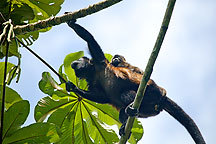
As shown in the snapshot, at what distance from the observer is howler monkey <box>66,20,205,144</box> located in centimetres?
579

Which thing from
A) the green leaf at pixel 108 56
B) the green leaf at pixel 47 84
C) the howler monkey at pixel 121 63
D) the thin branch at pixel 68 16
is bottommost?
the green leaf at pixel 47 84

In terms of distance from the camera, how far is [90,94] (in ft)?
19.1

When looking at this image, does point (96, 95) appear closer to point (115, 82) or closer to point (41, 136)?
point (115, 82)

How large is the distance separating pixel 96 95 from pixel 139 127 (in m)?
0.92

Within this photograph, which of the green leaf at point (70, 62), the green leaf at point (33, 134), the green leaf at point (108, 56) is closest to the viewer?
the green leaf at point (33, 134)

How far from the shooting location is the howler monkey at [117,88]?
19.0 feet

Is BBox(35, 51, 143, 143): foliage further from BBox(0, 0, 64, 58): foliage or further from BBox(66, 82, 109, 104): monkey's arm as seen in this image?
BBox(0, 0, 64, 58): foliage

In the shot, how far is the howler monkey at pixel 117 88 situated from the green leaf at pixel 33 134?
146 centimetres

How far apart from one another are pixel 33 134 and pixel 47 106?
1.61m

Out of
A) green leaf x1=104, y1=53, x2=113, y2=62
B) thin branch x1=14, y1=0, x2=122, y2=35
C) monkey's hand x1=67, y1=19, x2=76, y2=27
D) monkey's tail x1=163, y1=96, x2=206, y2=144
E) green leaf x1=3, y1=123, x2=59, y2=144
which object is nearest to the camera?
green leaf x1=3, y1=123, x2=59, y2=144

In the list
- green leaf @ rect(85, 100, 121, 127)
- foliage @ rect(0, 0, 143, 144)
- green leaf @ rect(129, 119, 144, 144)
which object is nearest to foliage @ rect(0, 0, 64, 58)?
foliage @ rect(0, 0, 143, 144)

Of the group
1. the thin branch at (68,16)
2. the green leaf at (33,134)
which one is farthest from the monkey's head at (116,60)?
the green leaf at (33,134)

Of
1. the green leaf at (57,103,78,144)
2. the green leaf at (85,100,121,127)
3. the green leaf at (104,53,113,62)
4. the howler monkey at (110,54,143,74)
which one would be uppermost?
the green leaf at (104,53,113,62)

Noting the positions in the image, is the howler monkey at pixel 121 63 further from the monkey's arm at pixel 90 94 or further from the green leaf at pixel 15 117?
the green leaf at pixel 15 117
